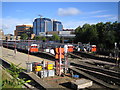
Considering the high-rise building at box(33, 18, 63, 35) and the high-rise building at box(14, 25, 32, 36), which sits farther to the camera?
the high-rise building at box(33, 18, 63, 35)

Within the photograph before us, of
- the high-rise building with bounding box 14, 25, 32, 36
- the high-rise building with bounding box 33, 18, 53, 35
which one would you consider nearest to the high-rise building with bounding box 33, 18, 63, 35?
the high-rise building with bounding box 33, 18, 53, 35

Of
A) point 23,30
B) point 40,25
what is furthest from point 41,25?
point 23,30

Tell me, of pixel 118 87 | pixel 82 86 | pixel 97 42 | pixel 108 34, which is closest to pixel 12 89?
pixel 82 86

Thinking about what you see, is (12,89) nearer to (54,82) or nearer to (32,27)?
(54,82)

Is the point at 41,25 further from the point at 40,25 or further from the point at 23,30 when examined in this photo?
the point at 23,30

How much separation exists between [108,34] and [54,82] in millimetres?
21147

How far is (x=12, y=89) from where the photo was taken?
4.29 metres

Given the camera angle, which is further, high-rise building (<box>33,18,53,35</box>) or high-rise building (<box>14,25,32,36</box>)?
high-rise building (<box>33,18,53,35</box>)

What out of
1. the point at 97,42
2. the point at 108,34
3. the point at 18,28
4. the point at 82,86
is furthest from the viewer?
the point at 18,28

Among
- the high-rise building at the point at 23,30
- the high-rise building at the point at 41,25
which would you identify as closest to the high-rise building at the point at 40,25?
the high-rise building at the point at 41,25

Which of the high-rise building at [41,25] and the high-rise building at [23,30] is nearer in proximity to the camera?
the high-rise building at [23,30]

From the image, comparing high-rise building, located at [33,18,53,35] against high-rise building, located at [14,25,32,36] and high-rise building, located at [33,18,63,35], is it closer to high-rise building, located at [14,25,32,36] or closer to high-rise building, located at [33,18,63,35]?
high-rise building, located at [33,18,63,35]

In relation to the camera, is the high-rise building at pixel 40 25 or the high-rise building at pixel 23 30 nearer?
the high-rise building at pixel 23 30

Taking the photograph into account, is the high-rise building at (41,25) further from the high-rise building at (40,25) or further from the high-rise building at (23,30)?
the high-rise building at (23,30)
